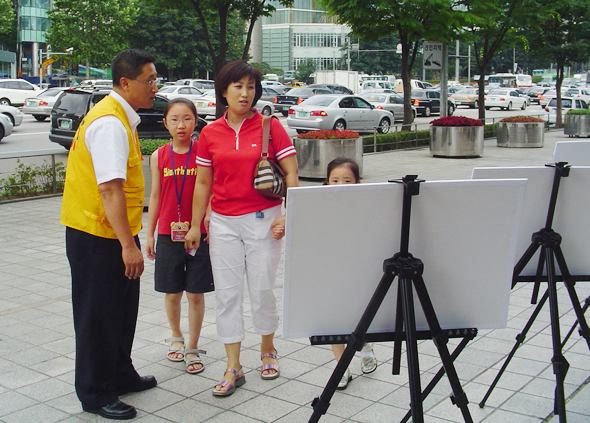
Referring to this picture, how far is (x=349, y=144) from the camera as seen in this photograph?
13500 mm

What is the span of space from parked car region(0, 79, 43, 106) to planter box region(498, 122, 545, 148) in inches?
988

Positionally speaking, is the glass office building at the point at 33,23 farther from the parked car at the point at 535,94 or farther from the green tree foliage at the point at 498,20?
the green tree foliage at the point at 498,20

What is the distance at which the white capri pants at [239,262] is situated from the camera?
405 cm

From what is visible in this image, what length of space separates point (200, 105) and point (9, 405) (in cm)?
2861

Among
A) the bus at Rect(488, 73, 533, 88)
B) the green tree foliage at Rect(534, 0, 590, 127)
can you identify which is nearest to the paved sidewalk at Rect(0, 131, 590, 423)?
the green tree foliage at Rect(534, 0, 590, 127)

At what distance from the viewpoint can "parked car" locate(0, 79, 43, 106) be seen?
3569cm

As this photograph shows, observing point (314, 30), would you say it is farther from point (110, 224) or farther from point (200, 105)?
point (110, 224)

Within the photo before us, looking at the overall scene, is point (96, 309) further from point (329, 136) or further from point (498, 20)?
point (498, 20)

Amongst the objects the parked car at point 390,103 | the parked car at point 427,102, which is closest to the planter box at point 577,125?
the parked car at point 390,103

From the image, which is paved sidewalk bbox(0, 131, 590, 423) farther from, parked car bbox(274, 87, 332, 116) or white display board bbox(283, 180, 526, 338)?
parked car bbox(274, 87, 332, 116)

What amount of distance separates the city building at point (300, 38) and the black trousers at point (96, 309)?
112053 mm

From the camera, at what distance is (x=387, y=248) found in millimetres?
2691

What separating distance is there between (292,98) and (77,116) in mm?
19354

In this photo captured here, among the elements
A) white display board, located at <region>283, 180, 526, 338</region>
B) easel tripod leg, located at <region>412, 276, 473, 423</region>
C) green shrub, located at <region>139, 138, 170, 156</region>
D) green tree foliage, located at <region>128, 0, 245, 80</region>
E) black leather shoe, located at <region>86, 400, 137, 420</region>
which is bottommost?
black leather shoe, located at <region>86, 400, 137, 420</region>
